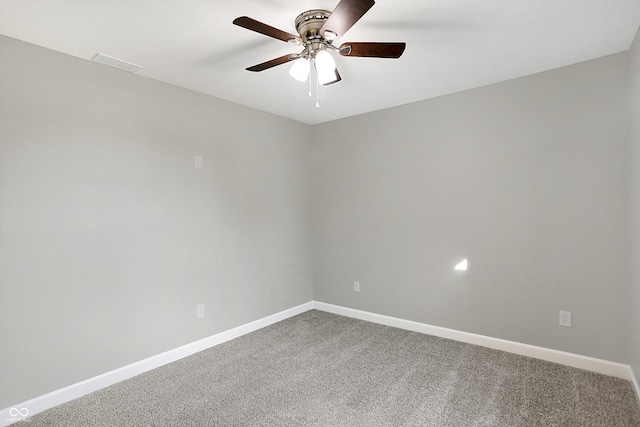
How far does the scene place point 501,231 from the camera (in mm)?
2855

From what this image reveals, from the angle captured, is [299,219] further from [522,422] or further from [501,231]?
[522,422]

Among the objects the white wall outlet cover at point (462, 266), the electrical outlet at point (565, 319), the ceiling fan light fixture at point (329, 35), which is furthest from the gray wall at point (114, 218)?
the electrical outlet at point (565, 319)

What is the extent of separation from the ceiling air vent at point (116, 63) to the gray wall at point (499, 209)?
7.21 ft

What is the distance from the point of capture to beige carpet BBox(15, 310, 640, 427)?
1.99 meters

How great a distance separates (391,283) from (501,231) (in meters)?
1.24

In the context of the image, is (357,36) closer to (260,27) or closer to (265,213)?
(260,27)

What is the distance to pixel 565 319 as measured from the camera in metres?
2.57

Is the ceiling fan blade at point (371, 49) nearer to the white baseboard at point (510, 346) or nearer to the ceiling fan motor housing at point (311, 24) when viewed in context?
the ceiling fan motor housing at point (311, 24)

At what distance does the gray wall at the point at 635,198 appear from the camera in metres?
2.04

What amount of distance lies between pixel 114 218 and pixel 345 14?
7.16ft

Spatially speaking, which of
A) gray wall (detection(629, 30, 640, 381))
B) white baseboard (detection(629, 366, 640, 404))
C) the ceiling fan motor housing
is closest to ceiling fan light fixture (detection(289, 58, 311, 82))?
the ceiling fan motor housing

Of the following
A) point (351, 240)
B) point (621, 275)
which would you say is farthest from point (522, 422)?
point (351, 240)

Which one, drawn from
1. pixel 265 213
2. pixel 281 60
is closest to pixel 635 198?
pixel 281 60

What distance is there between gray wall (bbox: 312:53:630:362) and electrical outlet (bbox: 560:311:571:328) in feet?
0.13
